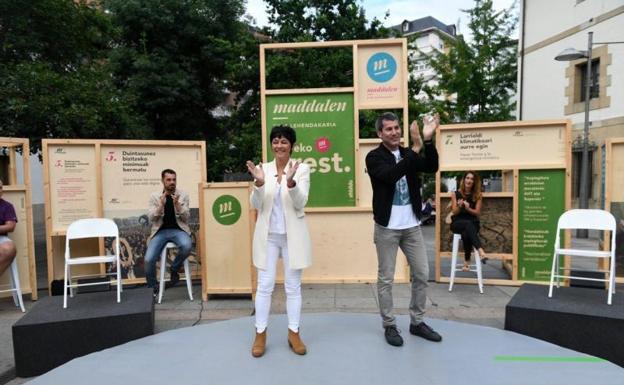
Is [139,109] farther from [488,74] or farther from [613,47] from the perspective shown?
[613,47]

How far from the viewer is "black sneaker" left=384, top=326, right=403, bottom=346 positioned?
364cm

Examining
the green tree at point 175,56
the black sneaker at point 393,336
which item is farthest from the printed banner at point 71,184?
the green tree at point 175,56

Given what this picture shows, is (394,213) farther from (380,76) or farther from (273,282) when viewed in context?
(380,76)

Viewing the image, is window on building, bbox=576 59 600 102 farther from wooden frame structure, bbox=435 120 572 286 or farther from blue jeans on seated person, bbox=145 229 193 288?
blue jeans on seated person, bbox=145 229 193 288

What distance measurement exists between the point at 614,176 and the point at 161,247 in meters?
5.85

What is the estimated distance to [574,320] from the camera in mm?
3715

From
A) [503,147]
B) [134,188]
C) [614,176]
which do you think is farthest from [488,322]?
[134,188]

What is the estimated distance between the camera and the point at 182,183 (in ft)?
20.4

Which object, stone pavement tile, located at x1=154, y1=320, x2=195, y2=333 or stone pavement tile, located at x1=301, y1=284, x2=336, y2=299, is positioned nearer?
stone pavement tile, located at x1=154, y1=320, x2=195, y2=333

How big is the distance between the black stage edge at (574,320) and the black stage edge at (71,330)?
11.2 ft

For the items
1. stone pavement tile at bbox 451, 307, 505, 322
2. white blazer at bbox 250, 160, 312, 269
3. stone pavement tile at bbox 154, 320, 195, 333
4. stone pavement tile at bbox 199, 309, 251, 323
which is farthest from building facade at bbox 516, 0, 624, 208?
stone pavement tile at bbox 154, 320, 195, 333

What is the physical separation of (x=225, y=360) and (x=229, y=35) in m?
14.6

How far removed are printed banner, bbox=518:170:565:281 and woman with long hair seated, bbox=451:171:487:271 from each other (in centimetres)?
54

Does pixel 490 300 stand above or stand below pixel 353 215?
below
